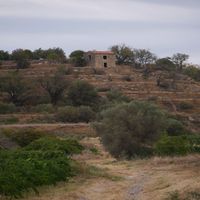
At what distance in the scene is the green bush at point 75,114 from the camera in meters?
68.4

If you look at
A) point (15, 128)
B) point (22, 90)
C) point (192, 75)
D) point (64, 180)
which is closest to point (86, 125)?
point (15, 128)

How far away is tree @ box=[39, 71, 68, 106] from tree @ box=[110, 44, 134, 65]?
123 feet

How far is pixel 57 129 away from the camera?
58.4m

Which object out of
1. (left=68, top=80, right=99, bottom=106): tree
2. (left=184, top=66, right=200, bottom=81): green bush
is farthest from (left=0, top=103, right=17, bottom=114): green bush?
(left=184, top=66, right=200, bottom=81): green bush

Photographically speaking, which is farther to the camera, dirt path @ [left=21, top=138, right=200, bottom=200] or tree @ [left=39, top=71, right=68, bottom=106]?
tree @ [left=39, top=71, right=68, bottom=106]

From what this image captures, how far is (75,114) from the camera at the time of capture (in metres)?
69.1

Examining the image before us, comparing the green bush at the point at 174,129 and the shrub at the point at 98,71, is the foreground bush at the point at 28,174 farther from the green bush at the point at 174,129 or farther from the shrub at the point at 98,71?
the shrub at the point at 98,71

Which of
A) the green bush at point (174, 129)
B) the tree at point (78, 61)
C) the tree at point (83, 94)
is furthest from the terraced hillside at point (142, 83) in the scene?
the green bush at point (174, 129)

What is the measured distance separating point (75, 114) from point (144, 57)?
53.1m

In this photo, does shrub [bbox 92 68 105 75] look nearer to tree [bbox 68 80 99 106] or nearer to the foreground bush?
tree [bbox 68 80 99 106]

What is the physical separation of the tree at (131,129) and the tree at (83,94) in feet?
139

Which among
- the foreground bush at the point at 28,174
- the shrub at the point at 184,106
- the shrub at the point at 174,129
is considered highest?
the foreground bush at the point at 28,174

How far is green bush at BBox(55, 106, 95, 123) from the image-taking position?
6838 cm

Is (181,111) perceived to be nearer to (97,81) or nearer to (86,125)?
(97,81)
